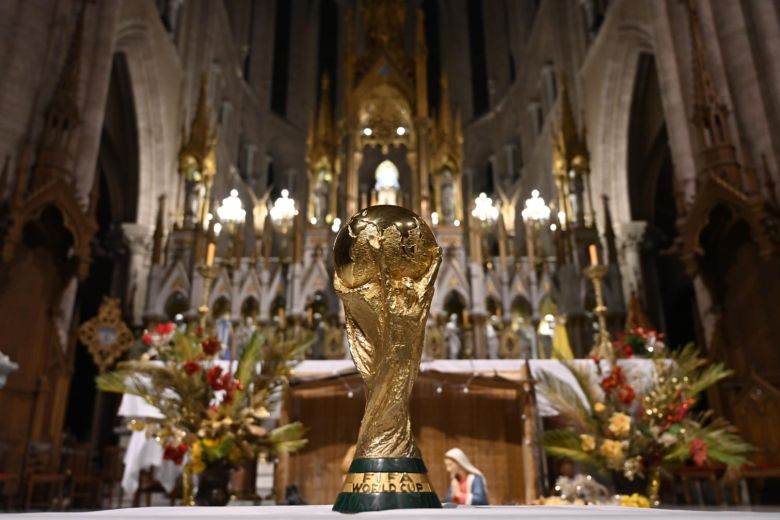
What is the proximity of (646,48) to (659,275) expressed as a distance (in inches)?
182

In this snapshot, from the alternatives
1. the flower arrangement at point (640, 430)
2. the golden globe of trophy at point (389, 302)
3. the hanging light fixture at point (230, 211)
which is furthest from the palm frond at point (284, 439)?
the hanging light fixture at point (230, 211)

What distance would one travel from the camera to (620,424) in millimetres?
3537

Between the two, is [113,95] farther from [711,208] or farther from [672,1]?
[711,208]

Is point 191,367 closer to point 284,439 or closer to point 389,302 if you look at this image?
→ point 284,439

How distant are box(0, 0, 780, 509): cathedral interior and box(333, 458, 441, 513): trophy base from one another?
259 centimetres

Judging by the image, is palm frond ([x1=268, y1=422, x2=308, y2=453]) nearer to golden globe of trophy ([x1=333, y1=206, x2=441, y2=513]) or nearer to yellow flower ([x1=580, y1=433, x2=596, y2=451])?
yellow flower ([x1=580, y1=433, x2=596, y2=451])

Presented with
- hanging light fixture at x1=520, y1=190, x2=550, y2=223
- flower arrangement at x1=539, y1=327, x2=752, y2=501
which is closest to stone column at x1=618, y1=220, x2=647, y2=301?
hanging light fixture at x1=520, y1=190, x2=550, y2=223

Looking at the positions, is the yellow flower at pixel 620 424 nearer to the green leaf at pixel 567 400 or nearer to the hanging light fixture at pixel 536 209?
the green leaf at pixel 567 400

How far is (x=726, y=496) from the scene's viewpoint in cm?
661

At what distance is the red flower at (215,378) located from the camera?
3740 millimetres

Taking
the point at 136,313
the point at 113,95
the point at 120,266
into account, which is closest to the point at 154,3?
the point at 113,95

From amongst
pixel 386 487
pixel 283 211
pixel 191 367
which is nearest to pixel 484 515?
pixel 386 487

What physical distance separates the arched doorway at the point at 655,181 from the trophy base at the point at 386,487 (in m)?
11.9

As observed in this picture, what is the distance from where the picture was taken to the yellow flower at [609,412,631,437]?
3.53m
